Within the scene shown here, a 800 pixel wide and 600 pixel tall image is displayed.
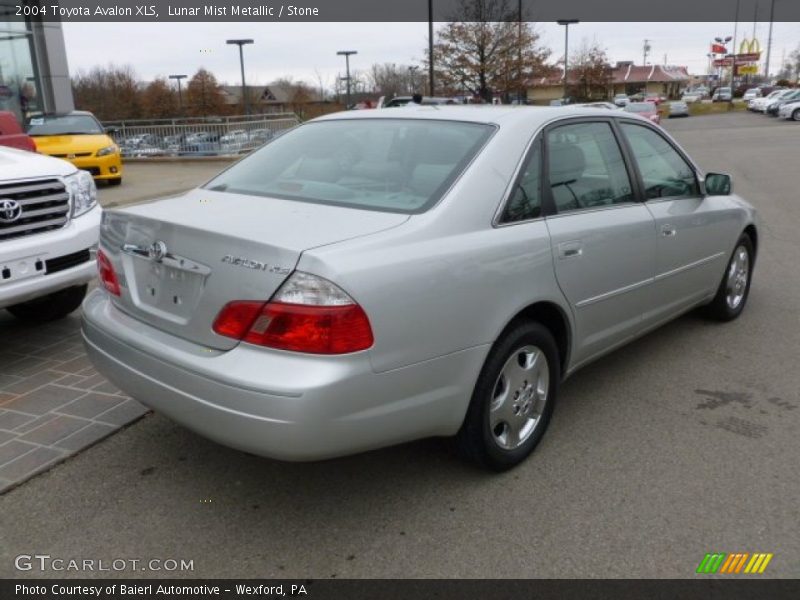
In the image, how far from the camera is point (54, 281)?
14.4 ft

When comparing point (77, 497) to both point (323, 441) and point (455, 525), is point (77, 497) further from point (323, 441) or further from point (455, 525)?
point (455, 525)

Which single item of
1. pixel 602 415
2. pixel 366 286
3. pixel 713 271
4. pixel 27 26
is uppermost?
pixel 27 26

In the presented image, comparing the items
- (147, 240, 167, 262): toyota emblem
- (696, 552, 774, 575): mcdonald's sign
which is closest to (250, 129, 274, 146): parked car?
(147, 240, 167, 262): toyota emblem

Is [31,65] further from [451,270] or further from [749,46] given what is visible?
[749,46]

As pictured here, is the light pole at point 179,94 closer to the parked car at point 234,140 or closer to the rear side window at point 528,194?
the parked car at point 234,140

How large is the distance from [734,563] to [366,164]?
7.38 feet

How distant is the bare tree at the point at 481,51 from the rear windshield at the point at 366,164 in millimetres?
26042

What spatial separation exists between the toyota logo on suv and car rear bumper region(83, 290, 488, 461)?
1763mm

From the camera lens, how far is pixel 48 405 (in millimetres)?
3943

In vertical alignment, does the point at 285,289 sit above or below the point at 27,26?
below

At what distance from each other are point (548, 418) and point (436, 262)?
1.18m

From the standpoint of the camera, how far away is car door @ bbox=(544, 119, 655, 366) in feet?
11.1

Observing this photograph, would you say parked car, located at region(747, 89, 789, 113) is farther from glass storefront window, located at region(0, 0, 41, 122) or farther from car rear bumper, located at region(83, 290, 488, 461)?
car rear bumper, located at region(83, 290, 488, 461)
